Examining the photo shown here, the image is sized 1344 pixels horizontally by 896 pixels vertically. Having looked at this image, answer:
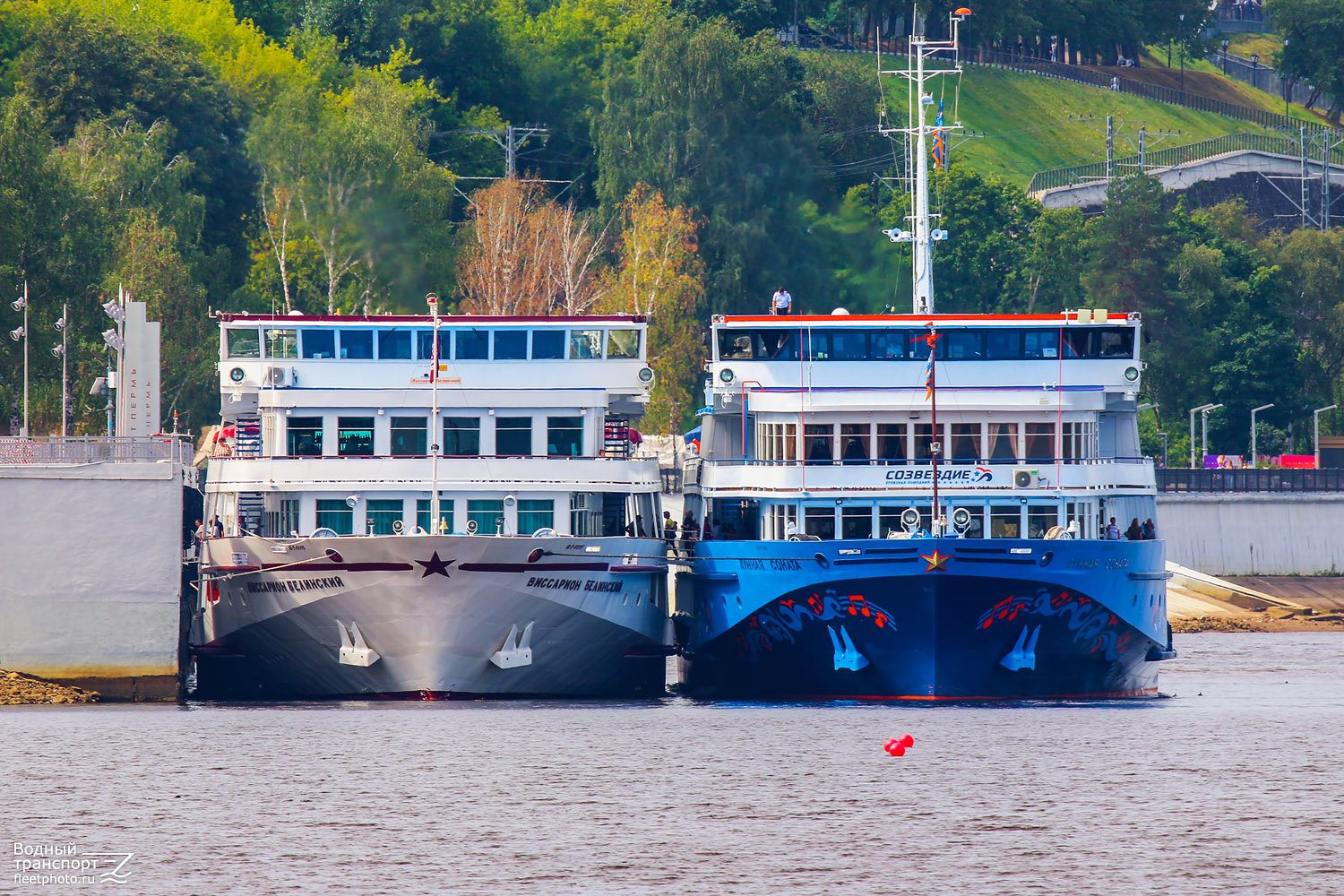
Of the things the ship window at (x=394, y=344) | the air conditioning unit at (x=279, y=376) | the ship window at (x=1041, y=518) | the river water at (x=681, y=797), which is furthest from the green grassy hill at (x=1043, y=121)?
the river water at (x=681, y=797)

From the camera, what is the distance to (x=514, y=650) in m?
56.2

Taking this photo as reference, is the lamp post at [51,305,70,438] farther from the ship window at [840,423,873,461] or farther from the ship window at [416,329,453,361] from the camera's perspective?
the ship window at [840,423,873,461]

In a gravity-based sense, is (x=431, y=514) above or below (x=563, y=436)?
below

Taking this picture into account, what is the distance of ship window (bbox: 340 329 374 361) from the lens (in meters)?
61.2

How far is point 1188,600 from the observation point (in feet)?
350

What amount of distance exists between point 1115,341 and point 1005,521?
20.6ft

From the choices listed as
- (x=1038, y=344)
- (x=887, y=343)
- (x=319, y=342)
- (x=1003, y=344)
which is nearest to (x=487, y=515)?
(x=319, y=342)

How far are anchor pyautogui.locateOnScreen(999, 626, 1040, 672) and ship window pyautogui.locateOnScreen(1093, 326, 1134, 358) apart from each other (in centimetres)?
948

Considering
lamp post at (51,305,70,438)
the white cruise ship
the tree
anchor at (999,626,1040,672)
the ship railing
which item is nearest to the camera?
the white cruise ship

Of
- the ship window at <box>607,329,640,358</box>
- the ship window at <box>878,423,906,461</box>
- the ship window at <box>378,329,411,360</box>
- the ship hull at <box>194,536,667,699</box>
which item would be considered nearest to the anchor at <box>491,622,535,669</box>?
the ship hull at <box>194,536,667,699</box>

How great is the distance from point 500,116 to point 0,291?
61.7 meters

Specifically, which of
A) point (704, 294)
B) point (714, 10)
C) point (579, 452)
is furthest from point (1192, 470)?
point (579, 452)

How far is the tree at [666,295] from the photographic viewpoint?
364ft

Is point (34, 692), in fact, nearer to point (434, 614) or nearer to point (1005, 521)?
point (434, 614)
